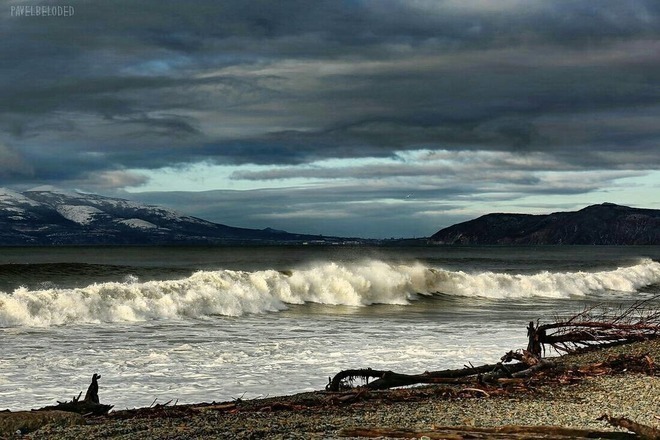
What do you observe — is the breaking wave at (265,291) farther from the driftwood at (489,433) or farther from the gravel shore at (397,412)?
the driftwood at (489,433)

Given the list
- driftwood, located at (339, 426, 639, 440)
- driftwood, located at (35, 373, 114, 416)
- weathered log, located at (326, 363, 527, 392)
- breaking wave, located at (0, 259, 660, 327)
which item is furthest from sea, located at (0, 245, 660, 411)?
driftwood, located at (339, 426, 639, 440)

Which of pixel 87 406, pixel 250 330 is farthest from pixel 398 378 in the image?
pixel 250 330

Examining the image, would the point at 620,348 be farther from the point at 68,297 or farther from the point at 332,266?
the point at 332,266

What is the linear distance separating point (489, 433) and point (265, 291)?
80.9ft

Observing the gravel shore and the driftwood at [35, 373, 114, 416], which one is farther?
the driftwood at [35, 373, 114, 416]

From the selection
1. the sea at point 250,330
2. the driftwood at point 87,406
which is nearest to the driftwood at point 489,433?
the driftwood at point 87,406

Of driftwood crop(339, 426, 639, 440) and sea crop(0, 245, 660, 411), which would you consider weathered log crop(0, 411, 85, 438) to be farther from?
driftwood crop(339, 426, 639, 440)

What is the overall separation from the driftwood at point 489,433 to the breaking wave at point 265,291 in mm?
17034

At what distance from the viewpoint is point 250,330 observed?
20000 millimetres

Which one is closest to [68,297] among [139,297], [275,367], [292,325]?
[139,297]

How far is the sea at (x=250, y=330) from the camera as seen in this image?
1220cm

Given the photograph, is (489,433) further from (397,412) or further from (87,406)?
(87,406)

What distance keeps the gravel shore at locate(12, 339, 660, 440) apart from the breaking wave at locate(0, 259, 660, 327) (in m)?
14.6

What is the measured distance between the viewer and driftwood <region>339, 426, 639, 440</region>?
5914 mm
